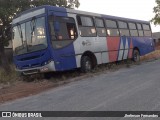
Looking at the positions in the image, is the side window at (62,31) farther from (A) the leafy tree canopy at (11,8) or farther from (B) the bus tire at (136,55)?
(A) the leafy tree canopy at (11,8)

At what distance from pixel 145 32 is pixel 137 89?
48.0 feet

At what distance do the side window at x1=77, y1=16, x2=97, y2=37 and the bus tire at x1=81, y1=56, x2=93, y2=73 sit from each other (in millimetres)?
1134

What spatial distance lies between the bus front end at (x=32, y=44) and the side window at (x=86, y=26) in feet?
8.33

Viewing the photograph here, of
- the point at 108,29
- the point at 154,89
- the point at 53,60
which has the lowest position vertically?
the point at 154,89

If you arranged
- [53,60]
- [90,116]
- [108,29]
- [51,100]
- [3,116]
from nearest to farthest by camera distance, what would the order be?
1. [90,116]
2. [3,116]
3. [51,100]
4. [53,60]
5. [108,29]

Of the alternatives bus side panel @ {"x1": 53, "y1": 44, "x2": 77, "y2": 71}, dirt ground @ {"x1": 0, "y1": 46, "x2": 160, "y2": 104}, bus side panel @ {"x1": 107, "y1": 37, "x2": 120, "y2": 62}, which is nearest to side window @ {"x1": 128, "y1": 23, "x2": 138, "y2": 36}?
bus side panel @ {"x1": 107, "y1": 37, "x2": 120, "y2": 62}

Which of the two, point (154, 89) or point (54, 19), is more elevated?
point (54, 19)

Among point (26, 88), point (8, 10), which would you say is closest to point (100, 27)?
Answer: point (26, 88)

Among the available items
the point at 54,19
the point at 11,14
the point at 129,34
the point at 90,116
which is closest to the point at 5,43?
the point at 11,14

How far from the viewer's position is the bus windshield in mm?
13961

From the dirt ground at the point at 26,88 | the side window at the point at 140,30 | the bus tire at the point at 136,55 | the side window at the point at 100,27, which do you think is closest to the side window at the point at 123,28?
the bus tire at the point at 136,55

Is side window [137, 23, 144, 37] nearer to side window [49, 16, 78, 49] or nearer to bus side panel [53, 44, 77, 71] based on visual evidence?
side window [49, 16, 78, 49]

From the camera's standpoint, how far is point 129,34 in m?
21.3

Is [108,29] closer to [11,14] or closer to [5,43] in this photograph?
[11,14]
